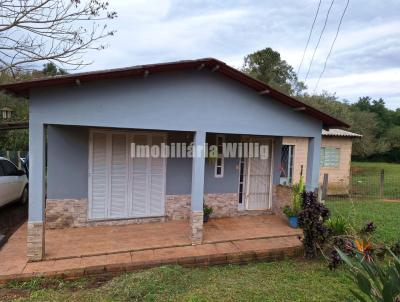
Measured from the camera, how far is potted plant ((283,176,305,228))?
7.75 meters

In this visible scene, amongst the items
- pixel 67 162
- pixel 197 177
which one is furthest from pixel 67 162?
pixel 197 177

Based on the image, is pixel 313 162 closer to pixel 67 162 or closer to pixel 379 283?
pixel 379 283

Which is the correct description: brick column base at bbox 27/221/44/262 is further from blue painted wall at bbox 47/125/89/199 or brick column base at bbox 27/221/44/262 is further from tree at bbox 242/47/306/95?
tree at bbox 242/47/306/95

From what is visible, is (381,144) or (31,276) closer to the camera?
(31,276)

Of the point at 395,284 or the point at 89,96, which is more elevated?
→ the point at 89,96

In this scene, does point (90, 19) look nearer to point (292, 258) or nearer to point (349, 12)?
point (349, 12)

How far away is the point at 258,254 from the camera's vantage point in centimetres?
602

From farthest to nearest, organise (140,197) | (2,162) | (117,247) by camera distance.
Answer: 1. (2,162)
2. (140,197)
3. (117,247)

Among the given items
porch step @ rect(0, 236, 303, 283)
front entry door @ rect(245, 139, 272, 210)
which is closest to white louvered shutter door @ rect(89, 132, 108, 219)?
porch step @ rect(0, 236, 303, 283)

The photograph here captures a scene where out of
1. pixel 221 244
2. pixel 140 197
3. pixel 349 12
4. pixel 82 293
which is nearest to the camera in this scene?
pixel 82 293

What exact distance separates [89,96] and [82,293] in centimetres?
334

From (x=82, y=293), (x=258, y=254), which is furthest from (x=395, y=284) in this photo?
(x=82, y=293)

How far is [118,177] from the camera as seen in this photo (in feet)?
24.2

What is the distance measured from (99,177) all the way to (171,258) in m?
2.96
